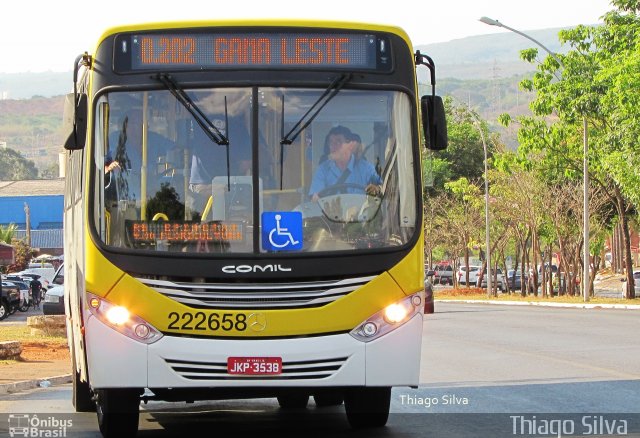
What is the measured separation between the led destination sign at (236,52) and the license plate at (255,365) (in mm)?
2179

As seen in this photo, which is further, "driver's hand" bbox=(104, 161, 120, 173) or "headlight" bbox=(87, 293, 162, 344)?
"driver's hand" bbox=(104, 161, 120, 173)

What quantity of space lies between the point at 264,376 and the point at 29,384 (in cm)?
792

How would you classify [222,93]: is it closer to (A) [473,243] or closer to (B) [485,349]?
(B) [485,349]

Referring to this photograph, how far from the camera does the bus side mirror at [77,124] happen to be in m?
10.4

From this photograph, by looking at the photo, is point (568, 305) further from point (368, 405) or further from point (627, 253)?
point (368, 405)

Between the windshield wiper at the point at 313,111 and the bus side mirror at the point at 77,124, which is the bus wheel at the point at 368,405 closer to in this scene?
the windshield wiper at the point at 313,111

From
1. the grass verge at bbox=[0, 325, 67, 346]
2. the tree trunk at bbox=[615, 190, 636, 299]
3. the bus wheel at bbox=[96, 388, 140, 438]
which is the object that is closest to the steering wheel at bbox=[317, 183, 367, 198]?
the bus wheel at bbox=[96, 388, 140, 438]

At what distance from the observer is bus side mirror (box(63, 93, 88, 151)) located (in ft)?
34.0

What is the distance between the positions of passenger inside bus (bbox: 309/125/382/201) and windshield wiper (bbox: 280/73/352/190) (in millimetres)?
189

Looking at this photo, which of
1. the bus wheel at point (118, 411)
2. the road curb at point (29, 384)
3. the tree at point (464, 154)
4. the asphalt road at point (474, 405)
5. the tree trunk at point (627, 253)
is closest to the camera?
the bus wheel at point (118, 411)

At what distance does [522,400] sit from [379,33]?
4.66 meters

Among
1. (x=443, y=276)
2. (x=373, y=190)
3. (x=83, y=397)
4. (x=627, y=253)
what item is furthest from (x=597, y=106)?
(x=443, y=276)

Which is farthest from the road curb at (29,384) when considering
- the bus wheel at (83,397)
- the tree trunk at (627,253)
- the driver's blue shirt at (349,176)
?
the tree trunk at (627,253)

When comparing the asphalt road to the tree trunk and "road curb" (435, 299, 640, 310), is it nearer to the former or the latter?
"road curb" (435, 299, 640, 310)
